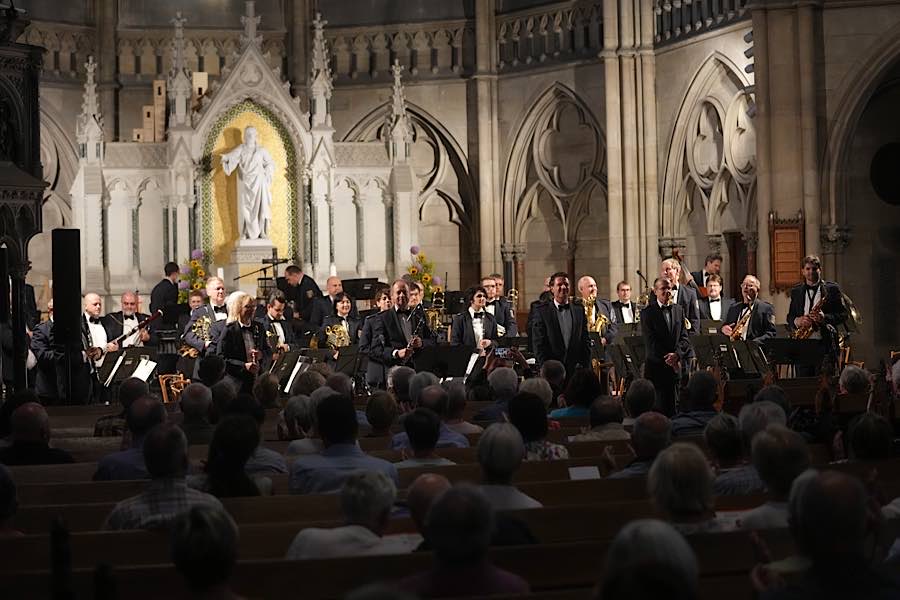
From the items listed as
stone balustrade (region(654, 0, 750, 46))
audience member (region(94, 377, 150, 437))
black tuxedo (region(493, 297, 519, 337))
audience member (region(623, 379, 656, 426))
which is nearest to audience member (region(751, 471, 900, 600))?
audience member (region(623, 379, 656, 426))

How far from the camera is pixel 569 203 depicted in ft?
86.5

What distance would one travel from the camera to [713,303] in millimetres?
16969

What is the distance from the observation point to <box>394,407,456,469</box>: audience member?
707cm

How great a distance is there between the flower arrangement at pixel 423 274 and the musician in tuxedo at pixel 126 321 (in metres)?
6.32

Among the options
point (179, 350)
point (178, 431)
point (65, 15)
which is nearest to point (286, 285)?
point (179, 350)

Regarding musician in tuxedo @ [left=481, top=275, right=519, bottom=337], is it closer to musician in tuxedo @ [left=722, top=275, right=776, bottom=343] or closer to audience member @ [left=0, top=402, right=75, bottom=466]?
musician in tuxedo @ [left=722, top=275, right=776, bottom=343]

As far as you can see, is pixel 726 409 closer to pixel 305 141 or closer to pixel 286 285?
pixel 286 285

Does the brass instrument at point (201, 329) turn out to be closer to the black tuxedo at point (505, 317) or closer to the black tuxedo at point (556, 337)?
the black tuxedo at point (505, 317)

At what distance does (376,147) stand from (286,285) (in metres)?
5.01

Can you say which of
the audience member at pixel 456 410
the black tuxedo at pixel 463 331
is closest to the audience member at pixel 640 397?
the audience member at pixel 456 410

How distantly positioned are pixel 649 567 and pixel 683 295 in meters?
12.7

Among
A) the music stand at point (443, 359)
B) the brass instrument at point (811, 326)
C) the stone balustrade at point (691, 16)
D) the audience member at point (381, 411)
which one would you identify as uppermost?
the stone balustrade at point (691, 16)

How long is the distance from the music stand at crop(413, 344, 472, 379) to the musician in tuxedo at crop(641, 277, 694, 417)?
5.35 feet

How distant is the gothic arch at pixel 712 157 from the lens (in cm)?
2216
